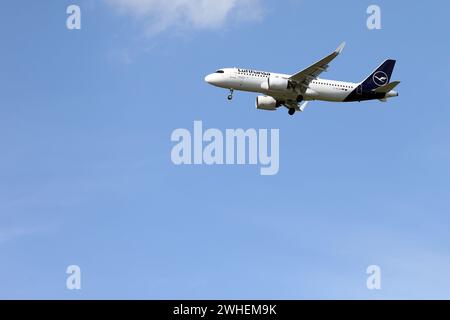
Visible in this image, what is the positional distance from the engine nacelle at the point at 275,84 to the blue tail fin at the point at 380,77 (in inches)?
414

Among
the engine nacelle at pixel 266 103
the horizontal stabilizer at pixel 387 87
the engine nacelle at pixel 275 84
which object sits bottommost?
the engine nacelle at pixel 266 103

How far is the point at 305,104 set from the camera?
97.4 m

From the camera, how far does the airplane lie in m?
90.6

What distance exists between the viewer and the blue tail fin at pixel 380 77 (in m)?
96.6

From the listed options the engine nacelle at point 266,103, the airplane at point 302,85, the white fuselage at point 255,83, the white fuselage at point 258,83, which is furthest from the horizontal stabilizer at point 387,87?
the engine nacelle at point 266,103

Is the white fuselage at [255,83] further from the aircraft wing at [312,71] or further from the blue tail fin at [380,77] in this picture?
the blue tail fin at [380,77]

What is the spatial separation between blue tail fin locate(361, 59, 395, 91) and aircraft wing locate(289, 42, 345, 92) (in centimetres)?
769

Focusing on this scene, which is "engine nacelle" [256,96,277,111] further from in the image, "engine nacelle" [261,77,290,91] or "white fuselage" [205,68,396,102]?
"engine nacelle" [261,77,290,91]

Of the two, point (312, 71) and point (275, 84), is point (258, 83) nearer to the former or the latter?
point (275, 84)

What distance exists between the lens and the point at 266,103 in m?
95.8

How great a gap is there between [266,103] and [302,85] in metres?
5.33

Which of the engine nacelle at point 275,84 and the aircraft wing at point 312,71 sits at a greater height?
the aircraft wing at point 312,71

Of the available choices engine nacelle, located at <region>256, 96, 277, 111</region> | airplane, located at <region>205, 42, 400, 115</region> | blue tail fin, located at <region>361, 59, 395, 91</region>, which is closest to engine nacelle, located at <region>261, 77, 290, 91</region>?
airplane, located at <region>205, 42, 400, 115</region>
